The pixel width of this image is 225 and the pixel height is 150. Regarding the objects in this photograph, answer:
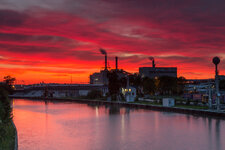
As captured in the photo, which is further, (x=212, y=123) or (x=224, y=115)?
(x=224, y=115)

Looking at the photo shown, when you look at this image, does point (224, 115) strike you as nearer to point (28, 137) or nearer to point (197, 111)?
point (197, 111)

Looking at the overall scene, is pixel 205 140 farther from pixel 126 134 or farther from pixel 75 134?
pixel 75 134

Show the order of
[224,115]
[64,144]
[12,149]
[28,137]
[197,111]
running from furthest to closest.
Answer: [197,111], [224,115], [28,137], [64,144], [12,149]

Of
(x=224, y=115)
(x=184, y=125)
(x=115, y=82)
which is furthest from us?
(x=115, y=82)

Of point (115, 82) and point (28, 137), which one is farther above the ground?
point (115, 82)

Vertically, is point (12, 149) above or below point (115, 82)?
below

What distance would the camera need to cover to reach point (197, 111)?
45.0 meters

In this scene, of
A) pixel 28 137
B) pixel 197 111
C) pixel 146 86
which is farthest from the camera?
pixel 146 86

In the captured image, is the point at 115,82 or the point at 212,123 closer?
the point at 212,123

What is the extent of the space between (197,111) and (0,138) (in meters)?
32.3

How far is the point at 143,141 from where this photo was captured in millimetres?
25781

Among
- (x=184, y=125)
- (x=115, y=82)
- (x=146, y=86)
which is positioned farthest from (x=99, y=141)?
(x=146, y=86)

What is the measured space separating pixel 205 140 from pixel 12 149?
52.1 ft

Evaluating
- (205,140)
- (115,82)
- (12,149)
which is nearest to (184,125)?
(205,140)
